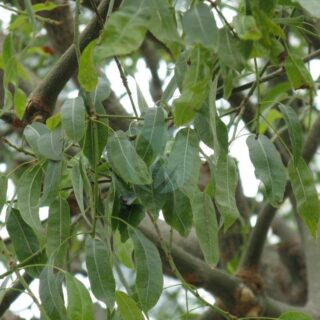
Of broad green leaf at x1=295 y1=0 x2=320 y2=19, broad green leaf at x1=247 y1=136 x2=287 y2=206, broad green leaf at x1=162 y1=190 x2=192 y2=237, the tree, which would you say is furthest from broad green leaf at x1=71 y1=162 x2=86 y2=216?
broad green leaf at x1=295 y1=0 x2=320 y2=19

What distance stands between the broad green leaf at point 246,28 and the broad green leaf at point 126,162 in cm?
22

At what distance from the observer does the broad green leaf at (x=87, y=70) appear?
87 centimetres

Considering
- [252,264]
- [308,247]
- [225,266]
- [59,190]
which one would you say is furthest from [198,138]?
[225,266]

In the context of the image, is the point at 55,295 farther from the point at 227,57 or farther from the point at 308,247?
the point at 308,247

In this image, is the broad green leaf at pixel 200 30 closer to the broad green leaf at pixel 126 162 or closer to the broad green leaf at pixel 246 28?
the broad green leaf at pixel 246 28

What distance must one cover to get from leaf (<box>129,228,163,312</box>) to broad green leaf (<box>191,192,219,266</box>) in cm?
6

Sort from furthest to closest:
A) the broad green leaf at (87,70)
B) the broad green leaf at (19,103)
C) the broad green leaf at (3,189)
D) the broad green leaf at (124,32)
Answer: the broad green leaf at (19,103) < the broad green leaf at (3,189) < the broad green leaf at (87,70) < the broad green leaf at (124,32)

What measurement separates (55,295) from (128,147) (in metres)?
0.19

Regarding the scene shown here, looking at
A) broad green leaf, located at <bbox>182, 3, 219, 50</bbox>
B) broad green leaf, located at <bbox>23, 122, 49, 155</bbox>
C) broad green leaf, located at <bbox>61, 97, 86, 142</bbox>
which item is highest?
broad green leaf, located at <bbox>182, 3, 219, 50</bbox>

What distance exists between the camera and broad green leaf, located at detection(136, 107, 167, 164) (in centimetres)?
98

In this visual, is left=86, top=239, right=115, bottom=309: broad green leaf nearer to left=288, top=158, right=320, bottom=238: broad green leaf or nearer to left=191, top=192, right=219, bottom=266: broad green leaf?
left=191, top=192, right=219, bottom=266: broad green leaf

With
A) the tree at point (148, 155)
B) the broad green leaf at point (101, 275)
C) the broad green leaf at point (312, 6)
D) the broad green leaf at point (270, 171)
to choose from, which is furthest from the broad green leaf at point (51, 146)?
the broad green leaf at point (312, 6)

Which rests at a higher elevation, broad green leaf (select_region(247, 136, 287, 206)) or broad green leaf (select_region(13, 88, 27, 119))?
broad green leaf (select_region(13, 88, 27, 119))

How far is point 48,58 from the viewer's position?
2635 mm
